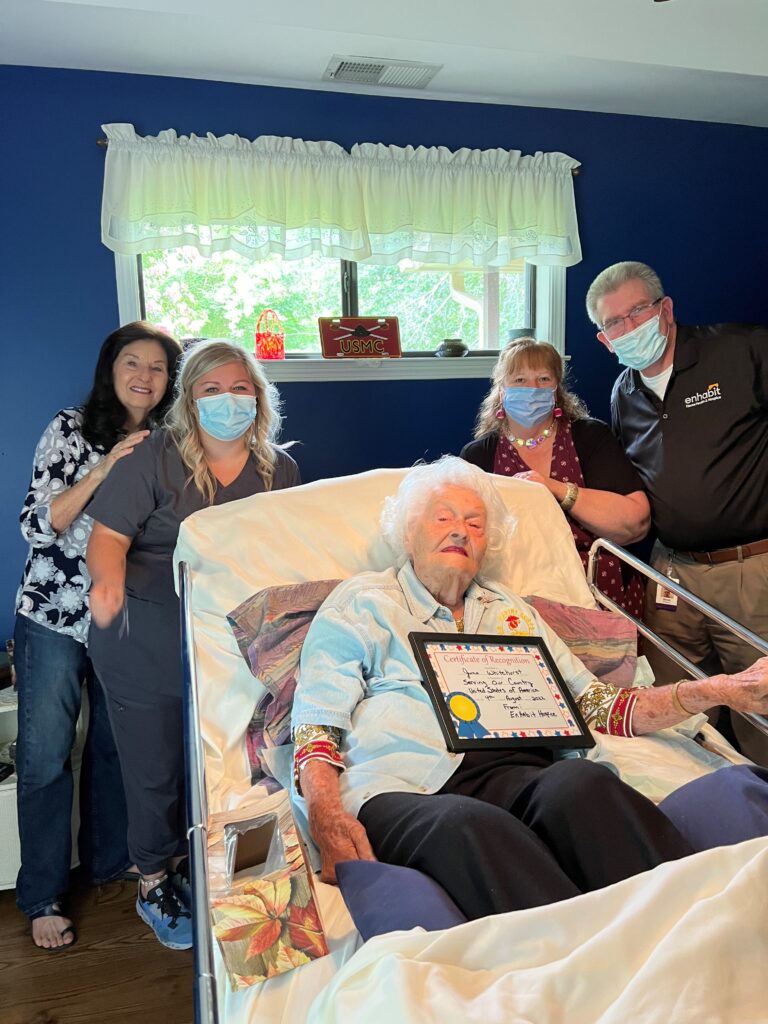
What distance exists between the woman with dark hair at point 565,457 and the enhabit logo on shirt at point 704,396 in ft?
0.76

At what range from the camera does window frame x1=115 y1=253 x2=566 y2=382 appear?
3.04 metres

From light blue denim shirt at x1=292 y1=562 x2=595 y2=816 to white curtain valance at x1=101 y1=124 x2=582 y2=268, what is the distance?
6.02 feet

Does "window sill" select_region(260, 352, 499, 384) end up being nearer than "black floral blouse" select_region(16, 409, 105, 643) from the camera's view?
No

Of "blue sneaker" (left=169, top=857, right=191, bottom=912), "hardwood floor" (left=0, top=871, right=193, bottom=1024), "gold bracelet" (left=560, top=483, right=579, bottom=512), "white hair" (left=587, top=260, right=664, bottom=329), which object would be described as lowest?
"hardwood floor" (left=0, top=871, right=193, bottom=1024)

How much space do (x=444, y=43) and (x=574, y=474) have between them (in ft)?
5.17

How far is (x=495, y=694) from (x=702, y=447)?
1138mm

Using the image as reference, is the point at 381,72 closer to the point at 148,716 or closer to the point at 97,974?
the point at 148,716

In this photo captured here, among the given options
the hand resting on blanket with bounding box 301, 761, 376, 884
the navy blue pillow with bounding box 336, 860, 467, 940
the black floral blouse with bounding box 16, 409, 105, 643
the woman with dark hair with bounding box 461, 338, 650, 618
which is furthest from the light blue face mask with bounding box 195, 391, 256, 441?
the navy blue pillow with bounding box 336, 860, 467, 940

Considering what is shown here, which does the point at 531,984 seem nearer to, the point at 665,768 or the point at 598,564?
the point at 665,768

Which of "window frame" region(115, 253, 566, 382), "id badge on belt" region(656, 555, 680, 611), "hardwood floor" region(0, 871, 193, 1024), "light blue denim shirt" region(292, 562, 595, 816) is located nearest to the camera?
"light blue denim shirt" region(292, 562, 595, 816)

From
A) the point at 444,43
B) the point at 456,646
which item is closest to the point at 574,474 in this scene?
the point at 456,646

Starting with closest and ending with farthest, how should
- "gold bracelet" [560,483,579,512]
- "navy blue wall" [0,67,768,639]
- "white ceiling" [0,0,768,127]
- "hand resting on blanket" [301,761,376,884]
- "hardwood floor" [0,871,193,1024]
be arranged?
"hand resting on blanket" [301,761,376,884] < "hardwood floor" [0,871,193,1024] < "gold bracelet" [560,483,579,512] < "white ceiling" [0,0,768,127] < "navy blue wall" [0,67,768,639]

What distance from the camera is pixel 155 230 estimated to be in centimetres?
301

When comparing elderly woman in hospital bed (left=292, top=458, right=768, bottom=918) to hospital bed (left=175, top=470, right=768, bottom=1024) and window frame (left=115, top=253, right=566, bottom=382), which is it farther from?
window frame (left=115, top=253, right=566, bottom=382)
